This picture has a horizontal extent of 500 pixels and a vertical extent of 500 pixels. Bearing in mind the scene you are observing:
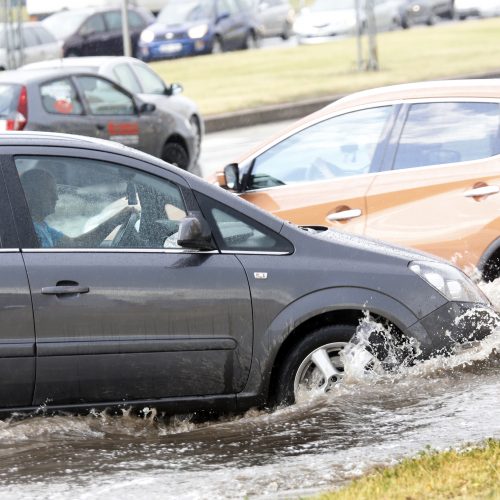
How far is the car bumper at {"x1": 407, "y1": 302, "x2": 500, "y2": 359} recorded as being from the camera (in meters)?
6.84

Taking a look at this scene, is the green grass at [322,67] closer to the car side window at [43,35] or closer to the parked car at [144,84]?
the car side window at [43,35]

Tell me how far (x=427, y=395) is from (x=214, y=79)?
24.3 metres

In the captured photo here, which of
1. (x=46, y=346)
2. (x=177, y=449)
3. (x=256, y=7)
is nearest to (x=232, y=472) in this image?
(x=177, y=449)

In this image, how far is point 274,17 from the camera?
4503 centimetres

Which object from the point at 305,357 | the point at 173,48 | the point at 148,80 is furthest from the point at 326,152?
the point at 173,48

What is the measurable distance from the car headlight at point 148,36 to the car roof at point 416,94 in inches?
1190

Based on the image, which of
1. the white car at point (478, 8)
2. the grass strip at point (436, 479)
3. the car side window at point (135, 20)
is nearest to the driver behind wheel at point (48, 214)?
the grass strip at point (436, 479)

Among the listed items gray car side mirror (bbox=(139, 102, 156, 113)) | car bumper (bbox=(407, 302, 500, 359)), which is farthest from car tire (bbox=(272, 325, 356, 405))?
gray car side mirror (bbox=(139, 102, 156, 113))

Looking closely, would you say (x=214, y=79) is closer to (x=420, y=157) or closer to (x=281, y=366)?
(x=420, y=157)

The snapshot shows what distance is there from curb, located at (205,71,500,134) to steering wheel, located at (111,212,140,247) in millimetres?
16398

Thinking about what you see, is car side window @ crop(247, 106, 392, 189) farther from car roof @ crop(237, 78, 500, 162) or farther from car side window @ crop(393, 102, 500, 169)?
car side window @ crop(393, 102, 500, 169)

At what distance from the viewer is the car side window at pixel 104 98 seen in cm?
1658

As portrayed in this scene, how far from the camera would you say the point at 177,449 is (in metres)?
6.38

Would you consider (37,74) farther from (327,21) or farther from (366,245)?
(327,21)
